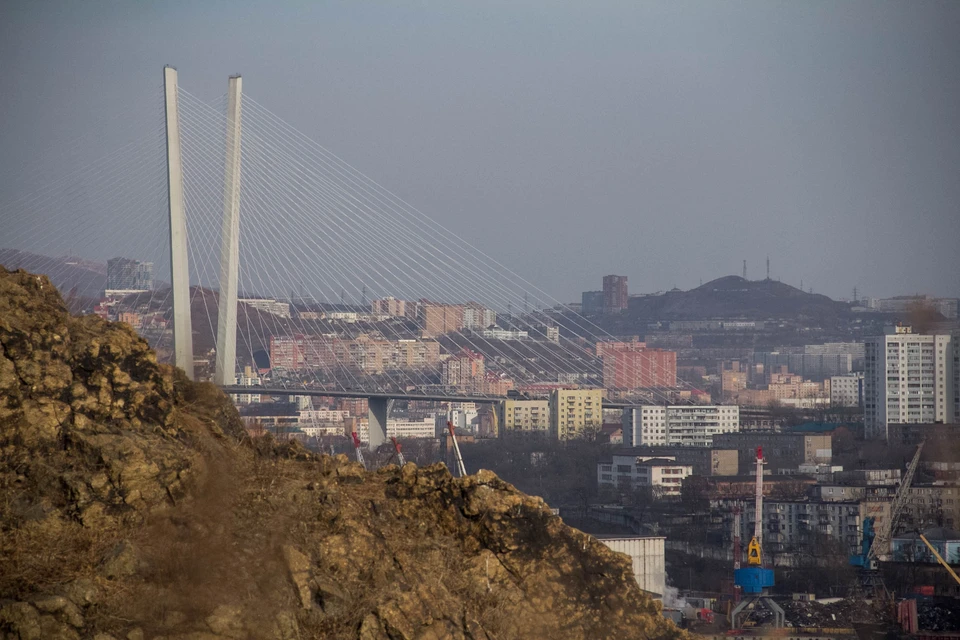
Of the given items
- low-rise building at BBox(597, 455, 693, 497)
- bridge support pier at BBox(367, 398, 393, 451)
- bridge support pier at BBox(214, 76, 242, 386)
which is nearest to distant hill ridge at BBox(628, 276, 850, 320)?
low-rise building at BBox(597, 455, 693, 497)

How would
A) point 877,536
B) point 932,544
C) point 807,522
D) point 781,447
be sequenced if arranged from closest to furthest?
point 932,544 → point 877,536 → point 807,522 → point 781,447

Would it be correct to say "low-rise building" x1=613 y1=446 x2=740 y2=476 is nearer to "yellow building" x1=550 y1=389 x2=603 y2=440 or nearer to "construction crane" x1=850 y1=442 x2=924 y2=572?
"yellow building" x1=550 y1=389 x2=603 y2=440

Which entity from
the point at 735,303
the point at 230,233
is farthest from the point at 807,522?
the point at 735,303

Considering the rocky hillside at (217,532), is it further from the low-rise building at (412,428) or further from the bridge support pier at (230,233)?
the low-rise building at (412,428)

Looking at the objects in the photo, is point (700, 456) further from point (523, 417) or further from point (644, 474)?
point (644, 474)

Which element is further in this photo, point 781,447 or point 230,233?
point 781,447

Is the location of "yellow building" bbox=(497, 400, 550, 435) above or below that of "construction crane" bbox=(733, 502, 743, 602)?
above

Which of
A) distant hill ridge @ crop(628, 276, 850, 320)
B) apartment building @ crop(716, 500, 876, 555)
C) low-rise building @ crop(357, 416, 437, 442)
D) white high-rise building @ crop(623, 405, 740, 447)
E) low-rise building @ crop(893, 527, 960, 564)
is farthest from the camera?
distant hill ridge @ crop(628, 276, 850, 320)

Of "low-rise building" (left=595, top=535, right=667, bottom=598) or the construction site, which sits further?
"low-rise building" (left=595, top=535, right=667, bottom=598)

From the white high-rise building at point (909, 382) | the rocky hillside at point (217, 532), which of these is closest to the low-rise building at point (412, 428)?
the white high-rise building at point (909, 382)
